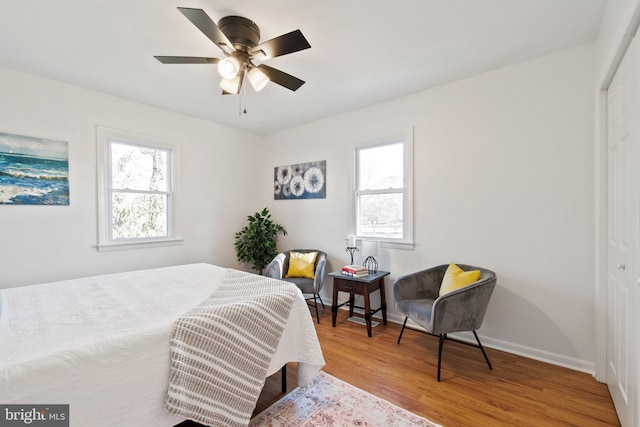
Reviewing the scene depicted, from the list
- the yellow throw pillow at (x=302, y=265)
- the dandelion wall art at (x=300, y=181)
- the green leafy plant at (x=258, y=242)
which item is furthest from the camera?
the green leafy plant at (x=258, y=242)

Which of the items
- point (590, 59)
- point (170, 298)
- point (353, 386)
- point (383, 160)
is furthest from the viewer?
point (383, 160)

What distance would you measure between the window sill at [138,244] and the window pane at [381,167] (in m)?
2.52

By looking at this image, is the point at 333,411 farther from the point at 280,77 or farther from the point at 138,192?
the point at 138,192

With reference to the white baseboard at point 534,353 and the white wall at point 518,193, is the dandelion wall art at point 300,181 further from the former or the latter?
the white baseboard at point 534,353

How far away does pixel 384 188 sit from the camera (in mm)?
3432

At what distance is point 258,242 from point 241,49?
8.89 ft

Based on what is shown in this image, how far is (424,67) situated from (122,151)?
11.2 feet

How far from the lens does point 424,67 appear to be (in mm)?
2564

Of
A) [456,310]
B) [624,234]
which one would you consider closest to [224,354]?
[456,310]

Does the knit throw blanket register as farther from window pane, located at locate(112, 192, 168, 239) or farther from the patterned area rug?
window pane, located at locate(112, 192, 168, 239)

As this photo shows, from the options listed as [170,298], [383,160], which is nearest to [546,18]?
[383,160]

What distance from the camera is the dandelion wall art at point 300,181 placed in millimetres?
3963

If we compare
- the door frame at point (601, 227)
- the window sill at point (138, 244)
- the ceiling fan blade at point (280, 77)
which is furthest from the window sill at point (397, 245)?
the window sill at point (138, 244)

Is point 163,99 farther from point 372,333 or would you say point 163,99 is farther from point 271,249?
point 372,333
